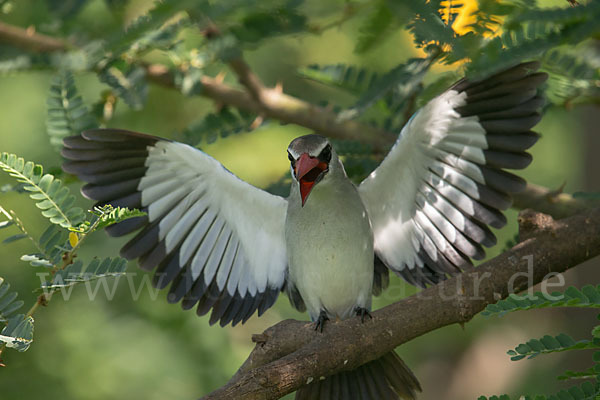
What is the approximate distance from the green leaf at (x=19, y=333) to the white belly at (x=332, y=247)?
1740mm

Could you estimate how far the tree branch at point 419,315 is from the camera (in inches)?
111

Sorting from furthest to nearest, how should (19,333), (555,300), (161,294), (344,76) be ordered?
(161,294) < (344,76) < (19,333) < (555,300)

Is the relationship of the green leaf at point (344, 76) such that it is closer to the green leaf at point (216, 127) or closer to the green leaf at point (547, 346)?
the green leaf at point (216, 127)

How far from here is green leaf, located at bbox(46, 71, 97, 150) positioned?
3.74 metres

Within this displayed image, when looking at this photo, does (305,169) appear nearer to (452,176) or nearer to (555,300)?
(452,176)

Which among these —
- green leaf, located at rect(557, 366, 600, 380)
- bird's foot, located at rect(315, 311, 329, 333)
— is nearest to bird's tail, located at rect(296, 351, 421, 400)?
bird's foot, located at rect(315, 311, 329, 333)

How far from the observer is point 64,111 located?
3.78 meters

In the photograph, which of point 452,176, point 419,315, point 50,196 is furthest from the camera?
point 452,176

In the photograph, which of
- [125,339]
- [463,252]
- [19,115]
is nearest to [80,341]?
[125,339]

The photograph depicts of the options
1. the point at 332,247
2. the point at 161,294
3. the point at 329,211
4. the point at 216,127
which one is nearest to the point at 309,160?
the point at 329,211

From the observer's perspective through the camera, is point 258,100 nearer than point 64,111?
No

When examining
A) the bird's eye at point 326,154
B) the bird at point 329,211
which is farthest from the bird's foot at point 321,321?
the bird's eye at point 326,154

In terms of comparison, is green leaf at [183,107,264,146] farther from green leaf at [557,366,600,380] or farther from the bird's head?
green leaf at [557,366,600,380]

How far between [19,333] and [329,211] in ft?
6.11
